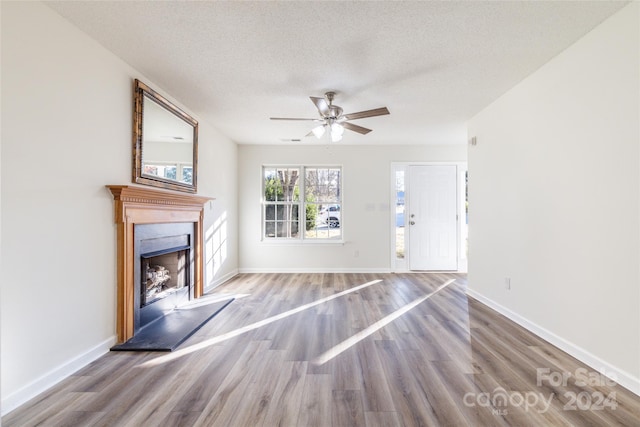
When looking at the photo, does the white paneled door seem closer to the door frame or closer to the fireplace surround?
the door frame

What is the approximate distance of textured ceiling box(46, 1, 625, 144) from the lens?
5.81 ft

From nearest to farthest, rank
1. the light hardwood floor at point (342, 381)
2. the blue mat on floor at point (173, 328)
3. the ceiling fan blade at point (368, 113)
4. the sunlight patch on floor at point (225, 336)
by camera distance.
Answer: the light hardwood floor at point (342, 381), the sunlight patch on floor at point (225, 336), the blue mat on floor at point (173, 328), the ceiling fan blade at point (368, 113)

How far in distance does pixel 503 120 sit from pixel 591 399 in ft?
8.47

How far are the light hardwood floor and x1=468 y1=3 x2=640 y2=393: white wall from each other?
28 centimetres

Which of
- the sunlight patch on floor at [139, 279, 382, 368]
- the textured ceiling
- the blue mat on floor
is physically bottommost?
the sunlight patch on floor at [139, 279, 382, 368]

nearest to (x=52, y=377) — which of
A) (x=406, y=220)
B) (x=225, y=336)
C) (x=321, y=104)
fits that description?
(x=225, y=336)

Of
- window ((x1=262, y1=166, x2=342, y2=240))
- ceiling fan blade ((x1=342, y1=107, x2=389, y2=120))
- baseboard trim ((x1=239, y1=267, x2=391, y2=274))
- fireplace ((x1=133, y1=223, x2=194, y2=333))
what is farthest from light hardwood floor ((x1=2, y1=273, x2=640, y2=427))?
window ((x1=262, y1=166, x2=342, y2=240))

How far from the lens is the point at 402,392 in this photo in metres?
1.68

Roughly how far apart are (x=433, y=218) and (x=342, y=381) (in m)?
4.09

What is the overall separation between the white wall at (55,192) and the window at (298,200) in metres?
3.03

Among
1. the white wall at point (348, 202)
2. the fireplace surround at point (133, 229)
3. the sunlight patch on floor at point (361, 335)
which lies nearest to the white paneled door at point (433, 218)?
the white wall at point (348, 202)

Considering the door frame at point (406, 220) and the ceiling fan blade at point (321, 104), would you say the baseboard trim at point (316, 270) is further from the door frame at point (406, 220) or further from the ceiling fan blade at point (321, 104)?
the ceiling fan blade at point (321, 104)

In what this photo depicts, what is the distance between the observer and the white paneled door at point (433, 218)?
5.21 m

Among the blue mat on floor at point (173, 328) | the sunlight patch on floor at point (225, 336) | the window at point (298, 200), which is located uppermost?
the window at point (298, 200)
